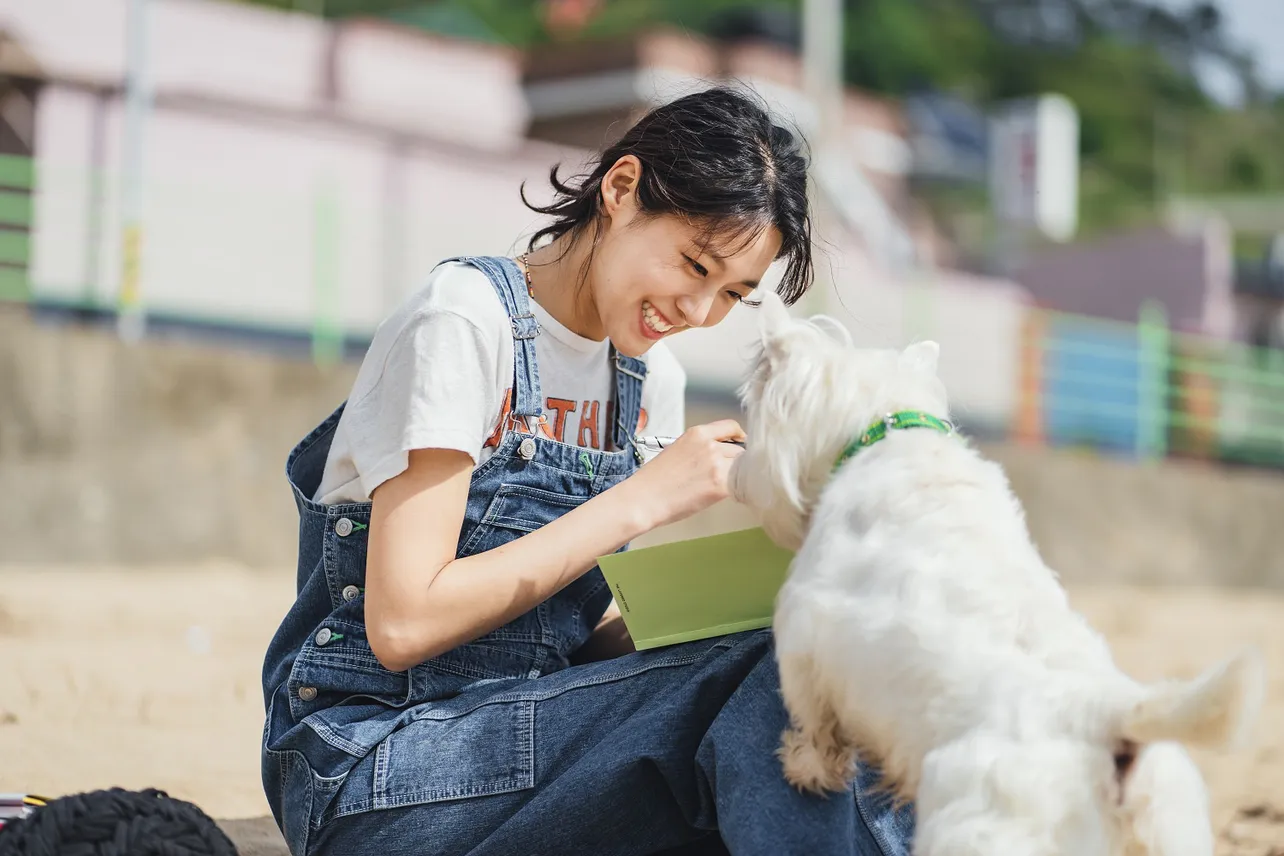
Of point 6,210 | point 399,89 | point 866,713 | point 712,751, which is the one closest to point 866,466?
point 866,713

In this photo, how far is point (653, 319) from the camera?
2.51m

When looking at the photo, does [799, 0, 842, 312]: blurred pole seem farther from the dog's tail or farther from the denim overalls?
the dog's tail

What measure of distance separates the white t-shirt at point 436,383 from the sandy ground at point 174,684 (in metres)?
1.09

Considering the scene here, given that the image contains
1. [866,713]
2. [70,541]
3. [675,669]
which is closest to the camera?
[866,713]

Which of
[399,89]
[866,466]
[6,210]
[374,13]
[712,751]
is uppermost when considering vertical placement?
[374,13]

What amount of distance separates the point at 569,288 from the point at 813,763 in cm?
101

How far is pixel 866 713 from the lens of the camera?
201cm

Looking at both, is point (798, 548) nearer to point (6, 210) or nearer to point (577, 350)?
point (577, 350)

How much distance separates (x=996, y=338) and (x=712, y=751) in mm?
10462

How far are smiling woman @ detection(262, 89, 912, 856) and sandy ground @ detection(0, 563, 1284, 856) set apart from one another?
30.4 inches

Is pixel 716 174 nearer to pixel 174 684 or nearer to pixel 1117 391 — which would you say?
pixel 174 684

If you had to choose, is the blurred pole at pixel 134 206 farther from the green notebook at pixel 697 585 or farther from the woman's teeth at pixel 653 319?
the green notebook at pixel 697 585

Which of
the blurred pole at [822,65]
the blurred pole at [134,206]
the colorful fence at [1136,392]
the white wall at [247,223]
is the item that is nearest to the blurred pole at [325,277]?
the white wall at [247,223]

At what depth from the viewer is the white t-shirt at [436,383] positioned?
7.32ft
